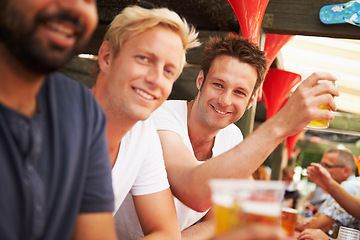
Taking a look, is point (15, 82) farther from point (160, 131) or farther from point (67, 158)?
point (160, 131)

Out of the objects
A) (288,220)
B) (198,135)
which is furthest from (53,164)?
(288,220)

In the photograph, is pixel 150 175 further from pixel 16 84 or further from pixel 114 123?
pixel 16 84

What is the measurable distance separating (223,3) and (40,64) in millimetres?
2545

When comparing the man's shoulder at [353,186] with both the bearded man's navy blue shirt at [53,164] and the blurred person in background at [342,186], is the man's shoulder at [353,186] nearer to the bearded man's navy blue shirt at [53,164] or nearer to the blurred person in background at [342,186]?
the blurred person in background at [342,186]

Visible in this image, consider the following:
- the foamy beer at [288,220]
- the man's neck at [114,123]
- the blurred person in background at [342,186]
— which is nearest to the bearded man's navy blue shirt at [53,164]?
the man's neck at [114,123]

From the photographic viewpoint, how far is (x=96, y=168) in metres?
1.05

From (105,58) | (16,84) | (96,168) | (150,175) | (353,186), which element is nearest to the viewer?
(16,84)

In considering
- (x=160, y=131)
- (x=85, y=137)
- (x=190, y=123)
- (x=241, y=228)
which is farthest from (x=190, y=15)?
(x=241, y=228)

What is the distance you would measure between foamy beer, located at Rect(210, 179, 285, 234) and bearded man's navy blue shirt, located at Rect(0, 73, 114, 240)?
17.2 inches

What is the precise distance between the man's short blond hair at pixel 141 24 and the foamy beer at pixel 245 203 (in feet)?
3.16

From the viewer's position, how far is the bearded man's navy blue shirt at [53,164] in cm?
84

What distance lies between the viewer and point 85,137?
100cm

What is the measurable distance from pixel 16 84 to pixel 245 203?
544 mm

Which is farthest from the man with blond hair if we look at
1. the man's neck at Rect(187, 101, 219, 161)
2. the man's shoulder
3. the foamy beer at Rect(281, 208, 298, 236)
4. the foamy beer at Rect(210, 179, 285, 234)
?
the man's shoulder
